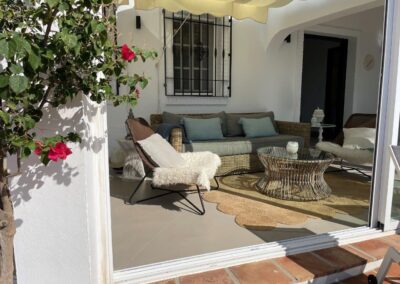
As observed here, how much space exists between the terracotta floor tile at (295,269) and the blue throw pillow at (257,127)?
103 inches

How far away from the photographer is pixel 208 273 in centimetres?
159

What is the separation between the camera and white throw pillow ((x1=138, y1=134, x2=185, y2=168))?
8.98ft

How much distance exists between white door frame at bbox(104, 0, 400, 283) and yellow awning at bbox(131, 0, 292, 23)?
2010 mm

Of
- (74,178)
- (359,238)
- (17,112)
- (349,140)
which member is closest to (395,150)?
(359,238)

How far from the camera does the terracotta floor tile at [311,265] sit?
1.63 metres

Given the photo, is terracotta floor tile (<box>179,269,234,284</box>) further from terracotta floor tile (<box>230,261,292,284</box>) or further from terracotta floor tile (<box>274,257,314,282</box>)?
terracotta floor tile (<box>274,257,314,282</box>)

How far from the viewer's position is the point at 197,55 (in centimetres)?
468

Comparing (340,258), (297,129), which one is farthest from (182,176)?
(297,129)

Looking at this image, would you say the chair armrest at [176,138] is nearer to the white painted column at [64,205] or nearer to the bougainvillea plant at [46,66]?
the white painted column at [64,205]

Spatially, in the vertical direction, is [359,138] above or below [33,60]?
below

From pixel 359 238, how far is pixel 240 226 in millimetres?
816

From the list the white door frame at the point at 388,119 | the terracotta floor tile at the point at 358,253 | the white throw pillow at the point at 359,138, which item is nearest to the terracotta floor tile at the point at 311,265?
the terracotta floor tile at the point at 358,253

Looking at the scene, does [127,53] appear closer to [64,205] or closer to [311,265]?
[64,205]

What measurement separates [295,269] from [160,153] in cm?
161
